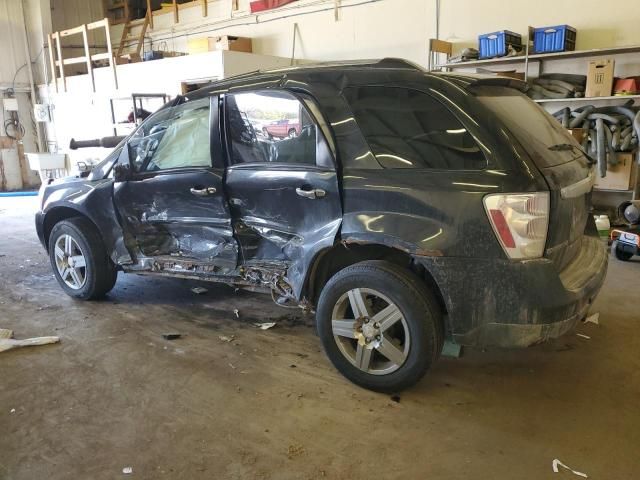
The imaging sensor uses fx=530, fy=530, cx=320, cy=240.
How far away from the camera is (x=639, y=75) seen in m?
6.54

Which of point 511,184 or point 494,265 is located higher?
point 511,184

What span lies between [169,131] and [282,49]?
23.1 feet

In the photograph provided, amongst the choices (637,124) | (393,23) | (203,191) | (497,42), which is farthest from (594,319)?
(393,23)

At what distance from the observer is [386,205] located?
102 inches

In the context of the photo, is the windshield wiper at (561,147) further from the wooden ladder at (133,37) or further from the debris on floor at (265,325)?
the wooden ladder at (133,37)

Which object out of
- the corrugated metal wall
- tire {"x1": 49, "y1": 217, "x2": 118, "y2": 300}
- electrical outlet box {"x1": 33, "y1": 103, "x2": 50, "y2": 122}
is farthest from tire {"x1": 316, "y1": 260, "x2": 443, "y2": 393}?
the corrugated metal wall

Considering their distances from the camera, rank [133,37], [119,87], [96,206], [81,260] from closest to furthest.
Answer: [96,206]
[81,260]
[119,87]
[133,37]

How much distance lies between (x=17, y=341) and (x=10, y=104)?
10936mm

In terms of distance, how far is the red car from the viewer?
117 inches

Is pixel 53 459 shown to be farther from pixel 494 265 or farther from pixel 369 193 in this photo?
pixel 494 265

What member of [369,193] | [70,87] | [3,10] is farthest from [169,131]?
[3,10]

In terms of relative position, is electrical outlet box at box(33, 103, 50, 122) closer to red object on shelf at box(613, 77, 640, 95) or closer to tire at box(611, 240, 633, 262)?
red object on shelf at box(613, 77, 640, 95)

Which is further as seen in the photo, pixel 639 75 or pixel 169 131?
pixel 639 75

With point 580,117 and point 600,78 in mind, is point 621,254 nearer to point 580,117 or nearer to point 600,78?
point 580,117
